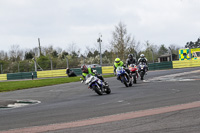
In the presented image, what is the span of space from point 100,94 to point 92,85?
58 cm

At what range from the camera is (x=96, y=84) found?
1366 centimetres

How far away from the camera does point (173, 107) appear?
312 inches

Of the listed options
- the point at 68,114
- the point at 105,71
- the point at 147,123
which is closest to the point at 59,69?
the point at 105,71

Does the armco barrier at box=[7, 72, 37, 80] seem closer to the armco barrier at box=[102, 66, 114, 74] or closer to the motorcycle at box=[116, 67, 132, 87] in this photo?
the armco barrier at box=[102, 66, 114, 74]

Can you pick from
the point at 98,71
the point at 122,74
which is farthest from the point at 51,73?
the point at 122,74

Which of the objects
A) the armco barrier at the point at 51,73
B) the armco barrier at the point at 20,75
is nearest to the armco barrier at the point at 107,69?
the armco barrier at the point at 51,73

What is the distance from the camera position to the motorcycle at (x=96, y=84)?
13.5 meters

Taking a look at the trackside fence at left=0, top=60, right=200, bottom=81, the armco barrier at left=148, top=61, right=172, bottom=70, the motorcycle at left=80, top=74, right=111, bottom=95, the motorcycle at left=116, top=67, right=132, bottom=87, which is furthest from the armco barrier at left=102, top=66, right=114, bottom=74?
the motorcycle at left=80, top=74, right=111, bottom=95

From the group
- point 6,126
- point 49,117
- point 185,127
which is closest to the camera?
point 185,127

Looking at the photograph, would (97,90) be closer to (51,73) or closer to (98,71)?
(98,71)

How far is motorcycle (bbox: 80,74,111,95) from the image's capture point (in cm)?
1352

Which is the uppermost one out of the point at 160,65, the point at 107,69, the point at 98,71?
the point at 160,65

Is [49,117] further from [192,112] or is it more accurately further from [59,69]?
[59,69]

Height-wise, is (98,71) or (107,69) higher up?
(107,69)
